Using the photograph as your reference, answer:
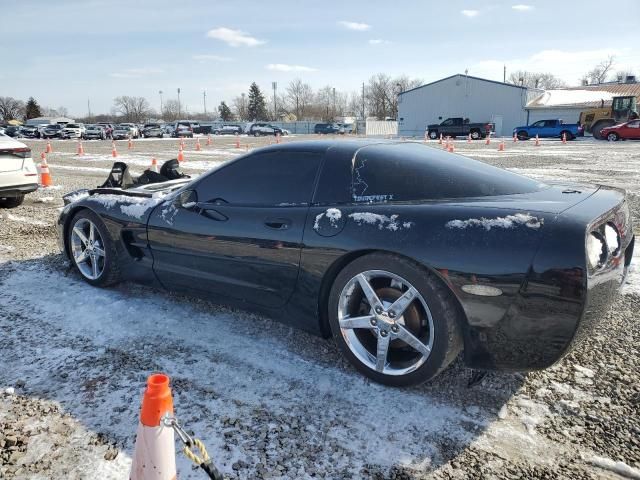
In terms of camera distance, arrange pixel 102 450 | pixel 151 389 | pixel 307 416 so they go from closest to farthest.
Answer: pixel 151 389 → pixel 102 450 → pixel 307 416

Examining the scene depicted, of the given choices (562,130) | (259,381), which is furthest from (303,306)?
(562,130)

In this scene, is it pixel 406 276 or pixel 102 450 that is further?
pixel 406 276

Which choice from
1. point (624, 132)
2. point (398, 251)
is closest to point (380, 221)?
point (398, 251)

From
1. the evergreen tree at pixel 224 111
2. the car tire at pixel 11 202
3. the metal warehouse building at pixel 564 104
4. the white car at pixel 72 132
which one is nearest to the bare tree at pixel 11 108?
the evergreen tree at pixel 224 111

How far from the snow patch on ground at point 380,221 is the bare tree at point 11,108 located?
119027mm

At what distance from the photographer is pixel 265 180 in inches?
133

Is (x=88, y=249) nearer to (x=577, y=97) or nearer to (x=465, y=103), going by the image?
(x=465, y=103)

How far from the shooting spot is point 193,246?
3.54m

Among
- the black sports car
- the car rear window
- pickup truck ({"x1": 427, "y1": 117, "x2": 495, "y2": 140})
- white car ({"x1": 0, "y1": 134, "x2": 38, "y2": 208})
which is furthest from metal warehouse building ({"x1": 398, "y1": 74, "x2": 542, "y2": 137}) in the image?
the black sports car

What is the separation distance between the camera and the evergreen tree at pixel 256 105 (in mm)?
94625

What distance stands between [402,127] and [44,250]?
1943 inches

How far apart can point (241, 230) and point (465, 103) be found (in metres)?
48.7

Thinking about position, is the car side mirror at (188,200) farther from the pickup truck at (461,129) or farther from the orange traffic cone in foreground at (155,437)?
the pickup truck at (461,129)

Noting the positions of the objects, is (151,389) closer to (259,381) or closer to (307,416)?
(307,416)
